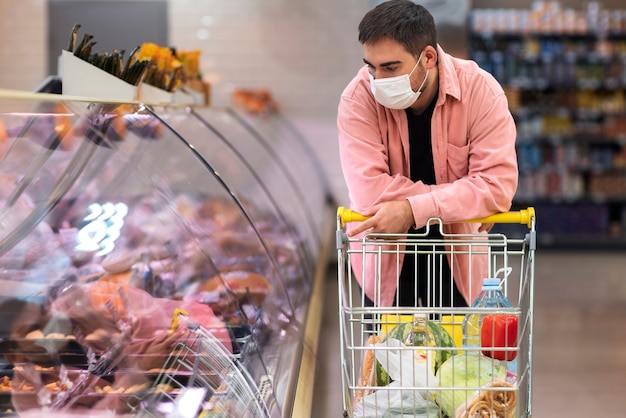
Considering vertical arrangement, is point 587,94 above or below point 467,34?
below

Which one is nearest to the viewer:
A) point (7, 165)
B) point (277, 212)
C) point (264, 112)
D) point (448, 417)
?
point (448, 417)

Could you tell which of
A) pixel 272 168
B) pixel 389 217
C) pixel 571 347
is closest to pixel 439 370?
pixel 389 217

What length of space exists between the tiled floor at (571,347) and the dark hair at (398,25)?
6.81 ft

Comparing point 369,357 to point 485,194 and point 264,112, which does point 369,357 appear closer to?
point 485,194

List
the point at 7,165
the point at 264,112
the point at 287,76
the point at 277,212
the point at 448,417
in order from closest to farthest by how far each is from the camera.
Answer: the point at 448,417
the point at 7,165
the point at 277,212
the point at 264,112
the point at 287,76

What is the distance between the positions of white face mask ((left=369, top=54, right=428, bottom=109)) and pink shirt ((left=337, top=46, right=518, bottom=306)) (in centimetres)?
12

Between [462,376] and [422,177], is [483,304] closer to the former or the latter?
[462,376]

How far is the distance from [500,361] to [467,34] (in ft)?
27.1

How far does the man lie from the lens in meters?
2.18

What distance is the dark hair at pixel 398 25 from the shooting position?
7.09 feet

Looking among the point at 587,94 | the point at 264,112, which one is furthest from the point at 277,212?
the point at 587,94

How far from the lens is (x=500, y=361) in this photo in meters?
1.98

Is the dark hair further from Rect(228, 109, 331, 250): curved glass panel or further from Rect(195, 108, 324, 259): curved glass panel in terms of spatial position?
Rect(228, 109, 331, 250): curved glass panel

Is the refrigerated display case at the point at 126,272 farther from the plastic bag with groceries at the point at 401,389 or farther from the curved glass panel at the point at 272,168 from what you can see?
the curved glass panel at the point at 272,168
